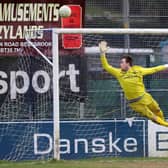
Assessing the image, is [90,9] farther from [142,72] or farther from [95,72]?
[142,72]

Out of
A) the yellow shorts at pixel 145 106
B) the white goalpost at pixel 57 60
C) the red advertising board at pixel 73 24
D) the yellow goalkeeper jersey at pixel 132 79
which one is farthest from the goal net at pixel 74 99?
the yellow shorts at pixel 145 106

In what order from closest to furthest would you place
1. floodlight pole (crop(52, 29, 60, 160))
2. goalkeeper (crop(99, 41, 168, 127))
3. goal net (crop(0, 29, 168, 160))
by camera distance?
goalkeeper (crop(99, 41, 168, 127)) → floodlight pole (crop(52, 29, 60, 160)) → goal net (crop(0, 29, 168, 160))

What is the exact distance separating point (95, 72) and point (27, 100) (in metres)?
1.59

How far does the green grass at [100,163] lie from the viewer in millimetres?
15297

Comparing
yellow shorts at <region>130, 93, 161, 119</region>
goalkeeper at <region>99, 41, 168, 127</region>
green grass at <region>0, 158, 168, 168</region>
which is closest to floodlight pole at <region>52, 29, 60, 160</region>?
green grass at <region>0, 158, 168, 168</region>

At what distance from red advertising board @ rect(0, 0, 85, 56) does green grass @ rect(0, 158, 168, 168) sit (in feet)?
9.66

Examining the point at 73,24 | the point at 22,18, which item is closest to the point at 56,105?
the point at 73,24

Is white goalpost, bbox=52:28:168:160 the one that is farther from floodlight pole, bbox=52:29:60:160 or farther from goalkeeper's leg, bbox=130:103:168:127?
goalkeeper's leg, bbox=130:103:168:127

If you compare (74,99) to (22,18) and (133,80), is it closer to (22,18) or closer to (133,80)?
(22,18)

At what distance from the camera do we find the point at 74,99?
17719mm

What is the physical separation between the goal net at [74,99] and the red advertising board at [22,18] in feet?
0.67

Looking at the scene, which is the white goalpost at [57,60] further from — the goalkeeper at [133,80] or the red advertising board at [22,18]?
the red advertising board at [22,18]

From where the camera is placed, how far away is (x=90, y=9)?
18.5 metres

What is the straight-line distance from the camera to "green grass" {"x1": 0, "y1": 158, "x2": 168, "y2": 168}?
50.2 ft
